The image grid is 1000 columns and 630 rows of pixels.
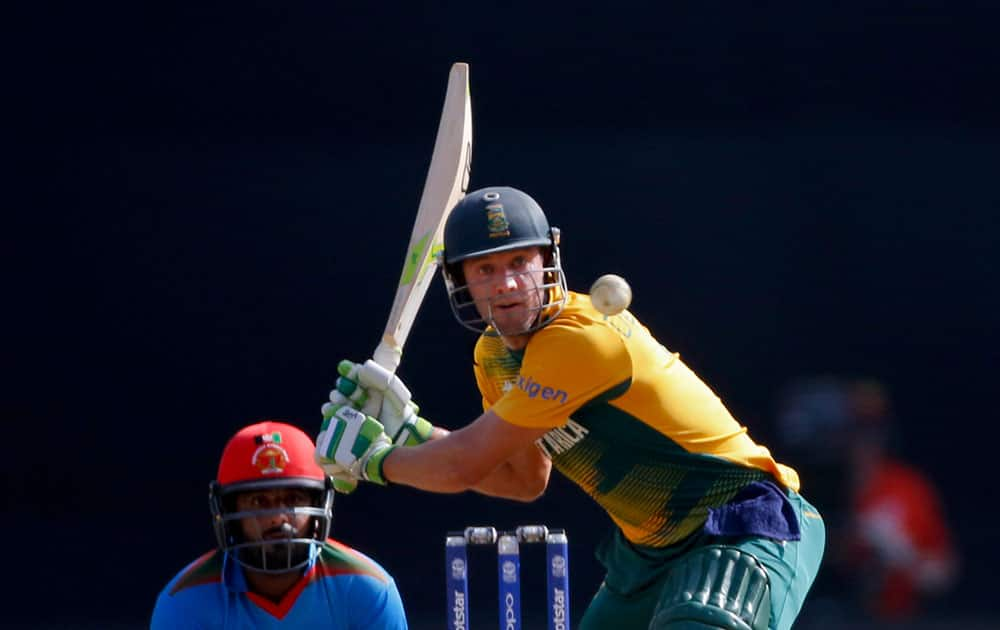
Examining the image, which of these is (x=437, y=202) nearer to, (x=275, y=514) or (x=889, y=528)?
(x=275, y=514)

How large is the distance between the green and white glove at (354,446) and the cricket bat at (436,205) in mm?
324

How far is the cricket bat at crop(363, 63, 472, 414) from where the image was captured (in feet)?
11.4

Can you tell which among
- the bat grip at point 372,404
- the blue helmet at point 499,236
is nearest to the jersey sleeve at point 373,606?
the bat grip at point 372,404

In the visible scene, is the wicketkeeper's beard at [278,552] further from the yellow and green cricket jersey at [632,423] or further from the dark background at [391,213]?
the dark background at [391,213]

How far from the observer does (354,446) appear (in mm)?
3057

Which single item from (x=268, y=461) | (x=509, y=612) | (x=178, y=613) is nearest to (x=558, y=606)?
(x=509, y=612)

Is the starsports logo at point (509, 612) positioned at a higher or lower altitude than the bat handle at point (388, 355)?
lower

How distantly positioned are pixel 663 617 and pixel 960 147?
412cm

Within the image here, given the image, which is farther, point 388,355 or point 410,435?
point 388,355

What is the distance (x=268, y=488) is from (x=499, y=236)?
0.74m

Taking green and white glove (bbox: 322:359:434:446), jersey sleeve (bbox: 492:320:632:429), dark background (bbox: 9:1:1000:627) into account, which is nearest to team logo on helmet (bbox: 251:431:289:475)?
green and white glove (bbox: 322:359:434:446)

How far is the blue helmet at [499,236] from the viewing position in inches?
117

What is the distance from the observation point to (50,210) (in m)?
6.45

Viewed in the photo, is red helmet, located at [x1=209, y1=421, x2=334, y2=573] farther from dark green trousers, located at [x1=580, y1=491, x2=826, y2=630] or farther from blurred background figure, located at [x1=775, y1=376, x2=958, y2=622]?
blurred background figure, located at [x1=775, y1=376, x2=958, y2=622]
